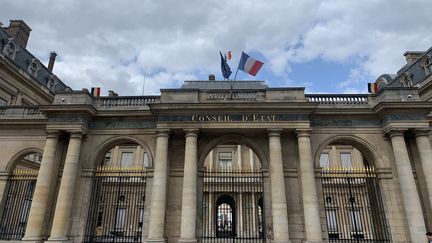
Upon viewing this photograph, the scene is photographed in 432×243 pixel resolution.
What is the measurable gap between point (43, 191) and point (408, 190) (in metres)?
15.9

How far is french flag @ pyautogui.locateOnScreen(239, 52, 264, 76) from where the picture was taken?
15.3 meters

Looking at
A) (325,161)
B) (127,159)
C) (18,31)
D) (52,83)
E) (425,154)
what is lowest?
(425,154)

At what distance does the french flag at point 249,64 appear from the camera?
1534 cm

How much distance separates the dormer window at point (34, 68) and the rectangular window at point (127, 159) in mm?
10709

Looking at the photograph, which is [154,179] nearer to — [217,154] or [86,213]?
[86,213]

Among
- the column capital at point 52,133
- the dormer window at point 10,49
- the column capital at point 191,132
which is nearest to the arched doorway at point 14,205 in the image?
the column capital at point 52,133

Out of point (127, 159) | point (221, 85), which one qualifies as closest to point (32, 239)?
point (221, 85)

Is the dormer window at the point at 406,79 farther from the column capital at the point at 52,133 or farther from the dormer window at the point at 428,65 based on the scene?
the column capital at the point at 52,133

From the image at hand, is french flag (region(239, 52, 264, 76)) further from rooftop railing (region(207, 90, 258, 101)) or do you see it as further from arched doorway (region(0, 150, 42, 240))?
arched doorway (region(0, 150, 42, 240))

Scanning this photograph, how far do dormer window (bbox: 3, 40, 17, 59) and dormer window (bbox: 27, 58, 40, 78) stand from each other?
6.05 feet

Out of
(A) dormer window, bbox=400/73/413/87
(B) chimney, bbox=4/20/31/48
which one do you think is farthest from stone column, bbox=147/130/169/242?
(A) dormer window, bbox=400/73/413/87

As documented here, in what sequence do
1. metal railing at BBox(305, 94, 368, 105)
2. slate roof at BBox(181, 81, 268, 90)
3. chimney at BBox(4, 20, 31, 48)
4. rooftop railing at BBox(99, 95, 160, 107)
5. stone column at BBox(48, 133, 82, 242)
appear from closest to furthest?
stone column at BBox(48, 133, 82, 242) < metal railing at BBox(305, 94, 368, 105) < rooftop railing at BBox(99, 95, 160, 107) < slate roof at BBox(181, 81, 268, 90) < chimney at BBox(4, 20, 31, 48)

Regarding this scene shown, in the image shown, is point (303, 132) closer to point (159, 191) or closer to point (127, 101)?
point (159, 191)

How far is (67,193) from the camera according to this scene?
1316 centimetres
